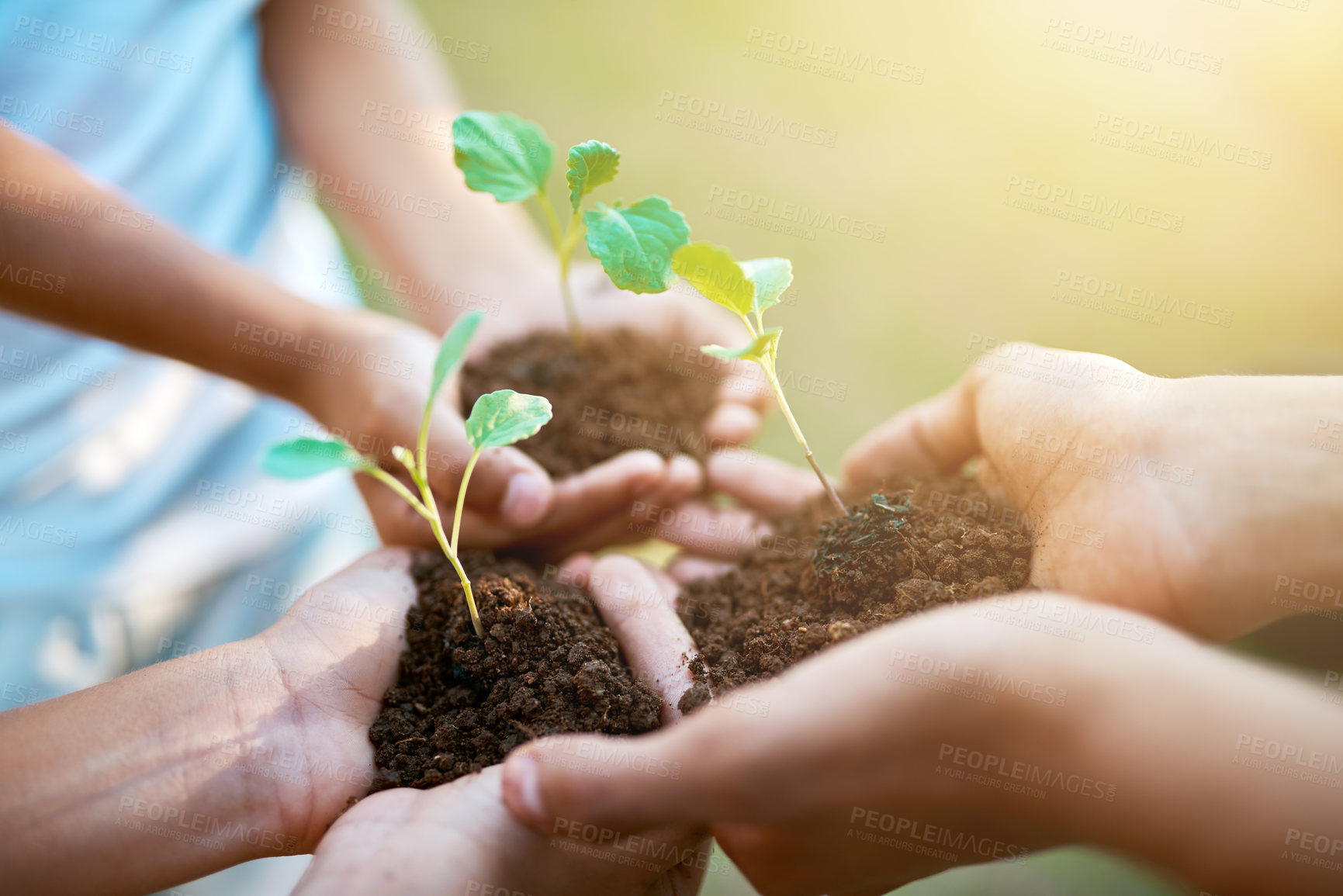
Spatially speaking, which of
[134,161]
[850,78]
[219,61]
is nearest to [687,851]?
[134,161]

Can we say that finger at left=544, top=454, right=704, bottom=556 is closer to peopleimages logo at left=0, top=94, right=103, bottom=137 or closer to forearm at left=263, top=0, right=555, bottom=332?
forearm at left=263, top=0, right=555, bottom=332

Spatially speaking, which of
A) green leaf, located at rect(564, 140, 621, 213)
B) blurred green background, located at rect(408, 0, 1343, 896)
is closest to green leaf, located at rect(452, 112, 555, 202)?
green leaf, located at rect(564, 140, 621, 213)

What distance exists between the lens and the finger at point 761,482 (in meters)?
1.70

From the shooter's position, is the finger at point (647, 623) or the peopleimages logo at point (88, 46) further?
the peopleimages logo at point (88, 46)

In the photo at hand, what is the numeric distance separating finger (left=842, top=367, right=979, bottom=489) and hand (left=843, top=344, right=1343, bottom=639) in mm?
131

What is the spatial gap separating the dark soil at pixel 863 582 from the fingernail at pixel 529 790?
0.83 ft

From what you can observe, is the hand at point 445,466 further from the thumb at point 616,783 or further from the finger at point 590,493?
the thumb at point 616,783

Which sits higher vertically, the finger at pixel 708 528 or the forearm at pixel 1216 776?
the forearm at pixel 1216 776

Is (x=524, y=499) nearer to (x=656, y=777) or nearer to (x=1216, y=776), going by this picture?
(x=656, y=777)

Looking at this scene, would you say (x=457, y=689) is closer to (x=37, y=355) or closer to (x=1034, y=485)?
(x=1034, y=485)

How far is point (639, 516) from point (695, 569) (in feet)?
0.74

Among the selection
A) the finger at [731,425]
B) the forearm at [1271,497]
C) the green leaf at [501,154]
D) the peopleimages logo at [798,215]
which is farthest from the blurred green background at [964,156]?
the green leaf at [501,154]

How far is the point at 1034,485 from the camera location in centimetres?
124

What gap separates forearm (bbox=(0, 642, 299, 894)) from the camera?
0.98m
